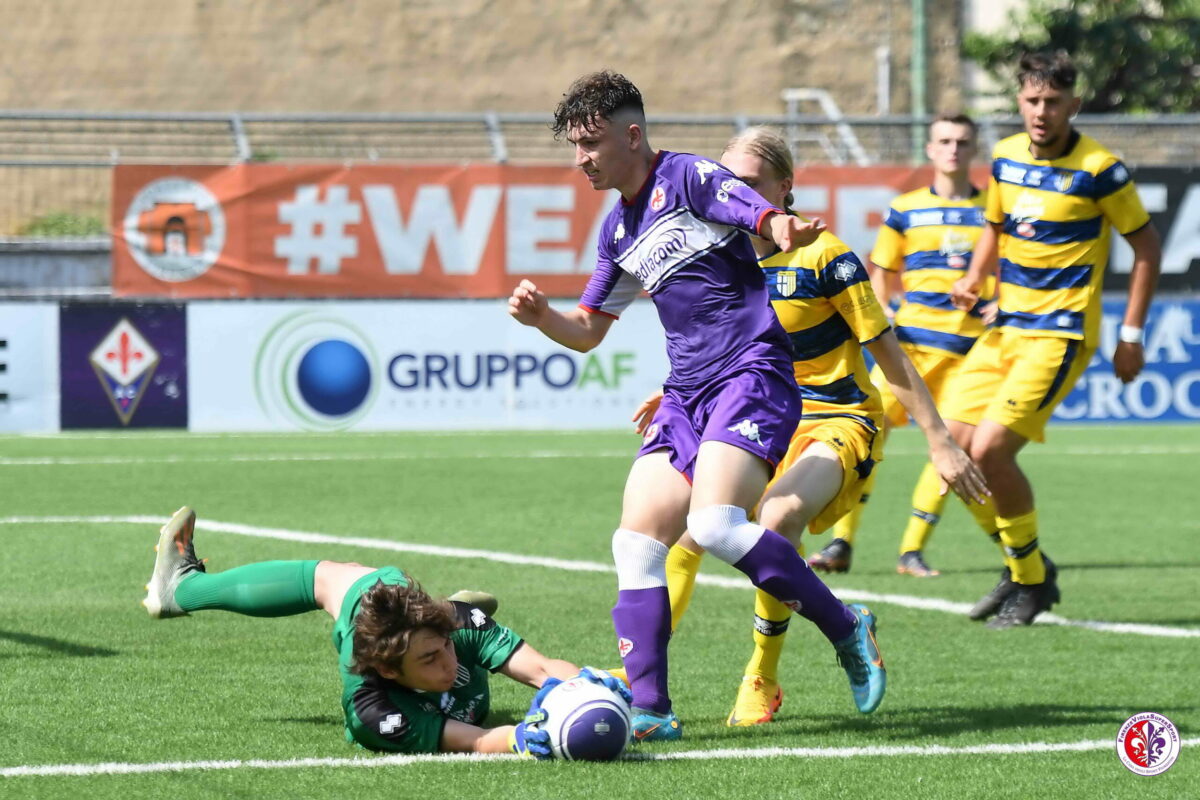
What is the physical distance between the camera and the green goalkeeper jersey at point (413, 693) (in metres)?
4.79

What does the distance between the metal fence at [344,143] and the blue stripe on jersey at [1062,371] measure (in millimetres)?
11669

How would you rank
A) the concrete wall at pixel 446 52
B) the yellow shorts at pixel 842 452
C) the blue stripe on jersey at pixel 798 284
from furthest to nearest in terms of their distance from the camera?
the concrete wall at pixel 446 52 < the blue stripe on jersey at pixel 798 284 < the yellow shorts at pixel 842 452

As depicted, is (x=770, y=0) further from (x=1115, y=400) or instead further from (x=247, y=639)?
(x=247, y=639)

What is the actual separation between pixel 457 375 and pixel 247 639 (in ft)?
37.9

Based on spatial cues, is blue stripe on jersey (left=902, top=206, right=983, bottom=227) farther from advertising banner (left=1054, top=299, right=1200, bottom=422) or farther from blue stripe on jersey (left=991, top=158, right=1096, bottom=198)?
advertising banner (left=1054, top=299, right=1200, bottom=422)

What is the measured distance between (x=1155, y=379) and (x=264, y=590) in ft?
52.0

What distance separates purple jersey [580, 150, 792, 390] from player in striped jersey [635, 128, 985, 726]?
314mm

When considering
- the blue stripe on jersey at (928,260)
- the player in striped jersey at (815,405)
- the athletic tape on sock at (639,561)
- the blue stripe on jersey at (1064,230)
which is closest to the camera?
the athletic tape on sock at (639,561)

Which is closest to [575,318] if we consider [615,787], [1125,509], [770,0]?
[615,787]

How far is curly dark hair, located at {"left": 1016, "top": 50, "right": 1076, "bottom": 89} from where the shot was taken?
720 cm

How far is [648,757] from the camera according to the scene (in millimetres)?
4824

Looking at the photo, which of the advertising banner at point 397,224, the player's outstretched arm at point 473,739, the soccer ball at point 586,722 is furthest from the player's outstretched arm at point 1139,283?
the advertising banner at point 397,224

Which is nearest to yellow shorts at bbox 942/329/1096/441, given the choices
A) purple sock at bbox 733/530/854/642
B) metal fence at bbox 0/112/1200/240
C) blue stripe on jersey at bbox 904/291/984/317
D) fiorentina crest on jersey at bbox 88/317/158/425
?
blue stripe on jersey at bbox 904/291/984/317

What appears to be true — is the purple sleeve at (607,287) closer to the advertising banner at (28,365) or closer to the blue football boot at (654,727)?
the blue football boot at (654,727)
